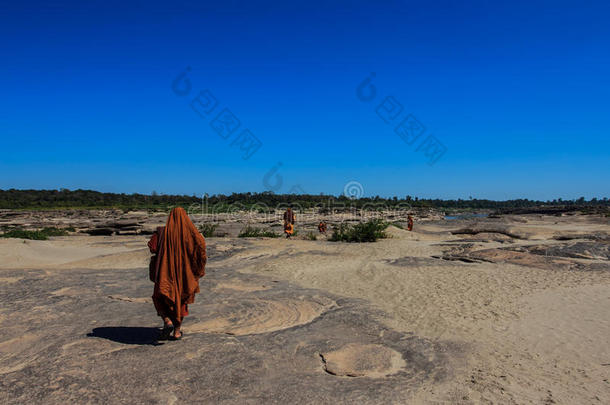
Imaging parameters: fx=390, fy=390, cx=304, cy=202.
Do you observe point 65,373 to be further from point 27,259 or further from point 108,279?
point 27,259

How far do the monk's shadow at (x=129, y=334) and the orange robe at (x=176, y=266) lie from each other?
40 centimetres

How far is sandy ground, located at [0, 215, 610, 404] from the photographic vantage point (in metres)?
3.95

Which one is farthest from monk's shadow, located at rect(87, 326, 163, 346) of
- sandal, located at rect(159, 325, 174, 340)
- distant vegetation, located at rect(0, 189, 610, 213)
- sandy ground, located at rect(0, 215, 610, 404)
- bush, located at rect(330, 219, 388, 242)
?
distant vegetation, located at rect(0, 189, 610, 213)

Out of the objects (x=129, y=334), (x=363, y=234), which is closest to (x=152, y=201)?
(x=363, y=234)

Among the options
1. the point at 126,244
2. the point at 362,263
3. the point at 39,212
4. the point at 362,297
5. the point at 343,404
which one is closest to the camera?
the point at 343,404

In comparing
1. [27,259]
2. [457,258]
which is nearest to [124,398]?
[457,258]

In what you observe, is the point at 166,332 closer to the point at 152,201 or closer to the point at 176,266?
the point at 176,266

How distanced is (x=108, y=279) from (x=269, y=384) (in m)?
6.75

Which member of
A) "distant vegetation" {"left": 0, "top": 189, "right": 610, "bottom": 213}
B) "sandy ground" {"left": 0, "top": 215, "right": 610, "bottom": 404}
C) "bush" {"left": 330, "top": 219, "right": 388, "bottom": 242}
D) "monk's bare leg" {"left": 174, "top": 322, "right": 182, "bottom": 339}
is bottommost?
"sandy ground" {"left": 0, "top": 215, "right": 610, "bottom": 404}

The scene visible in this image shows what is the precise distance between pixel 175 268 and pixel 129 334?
1130mm

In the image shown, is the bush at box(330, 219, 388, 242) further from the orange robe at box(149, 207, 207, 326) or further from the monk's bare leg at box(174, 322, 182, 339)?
the monk's bare leg at box(174, 322, 182, 339)

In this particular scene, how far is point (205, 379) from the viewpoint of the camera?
3.82 meters

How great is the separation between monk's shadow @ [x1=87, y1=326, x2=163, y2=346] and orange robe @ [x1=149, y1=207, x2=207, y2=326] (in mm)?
403

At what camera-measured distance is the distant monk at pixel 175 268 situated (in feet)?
15.8
